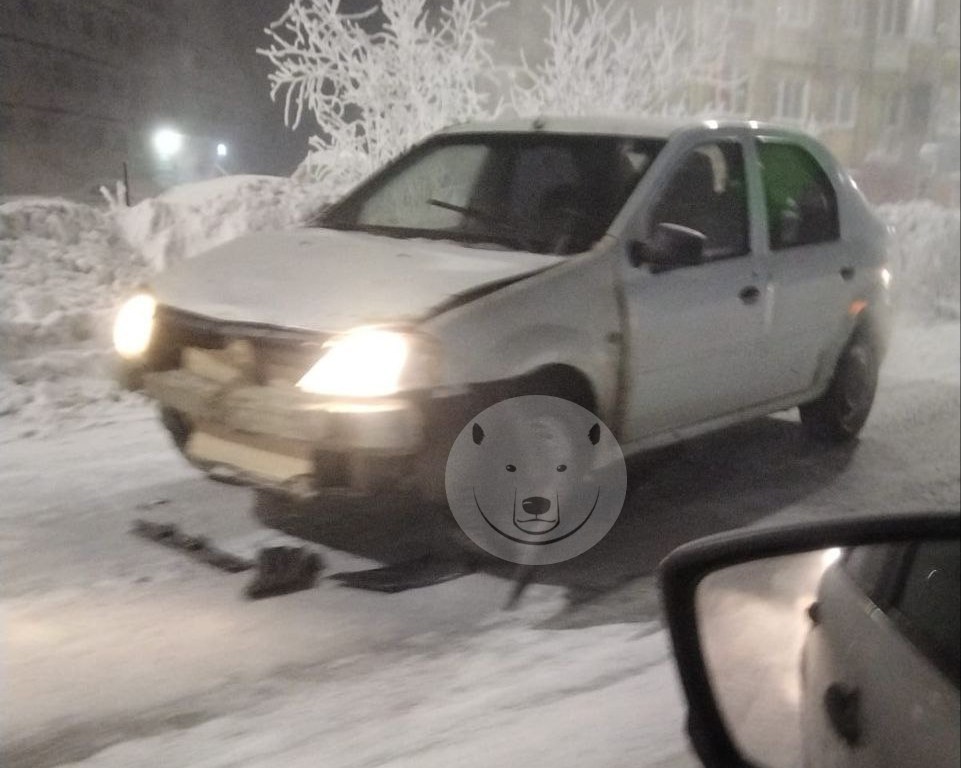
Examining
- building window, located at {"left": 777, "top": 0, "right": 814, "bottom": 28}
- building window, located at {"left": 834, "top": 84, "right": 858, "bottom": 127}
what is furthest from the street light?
building window, located at {"left": 834, "top": 84, "right": 858, "bottom": 127}

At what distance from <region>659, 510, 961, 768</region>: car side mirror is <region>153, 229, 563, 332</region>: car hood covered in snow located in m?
1.72

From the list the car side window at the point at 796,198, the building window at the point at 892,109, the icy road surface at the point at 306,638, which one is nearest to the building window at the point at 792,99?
the building window at the point at 892,109

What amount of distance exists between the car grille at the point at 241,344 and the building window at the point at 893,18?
598 cm

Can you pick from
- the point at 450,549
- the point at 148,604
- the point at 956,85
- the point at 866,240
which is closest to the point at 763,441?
the point at 866,240

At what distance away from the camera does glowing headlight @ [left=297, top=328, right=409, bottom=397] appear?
3.22m

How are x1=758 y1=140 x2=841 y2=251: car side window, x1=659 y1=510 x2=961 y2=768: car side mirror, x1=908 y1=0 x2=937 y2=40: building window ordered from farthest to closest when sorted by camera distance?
x1=908 y1=0 x2=937 y2=40: building window, x1=758 y1=140 x2=841 y2=251: car side window, x1=659 y1=510 x2=961 y2=768: car side mirror

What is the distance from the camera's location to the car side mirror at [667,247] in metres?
3.89

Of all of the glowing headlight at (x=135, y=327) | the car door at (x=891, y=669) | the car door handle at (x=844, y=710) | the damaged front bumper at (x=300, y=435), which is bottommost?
the damaged front bumper at (x=300, y=435)

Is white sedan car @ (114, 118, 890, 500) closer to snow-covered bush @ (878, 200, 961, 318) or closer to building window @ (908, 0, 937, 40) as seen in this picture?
building window @ (908, 0, 937, 40)

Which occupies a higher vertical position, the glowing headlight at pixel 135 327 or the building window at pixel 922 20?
the building window at pixel 922 20

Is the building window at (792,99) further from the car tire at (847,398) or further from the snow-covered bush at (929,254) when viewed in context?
the car tire at (847,398)

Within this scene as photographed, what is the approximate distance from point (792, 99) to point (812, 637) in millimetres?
7021

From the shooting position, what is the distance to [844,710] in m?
1.60

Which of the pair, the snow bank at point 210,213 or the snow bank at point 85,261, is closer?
the snow bank at point 85,261
